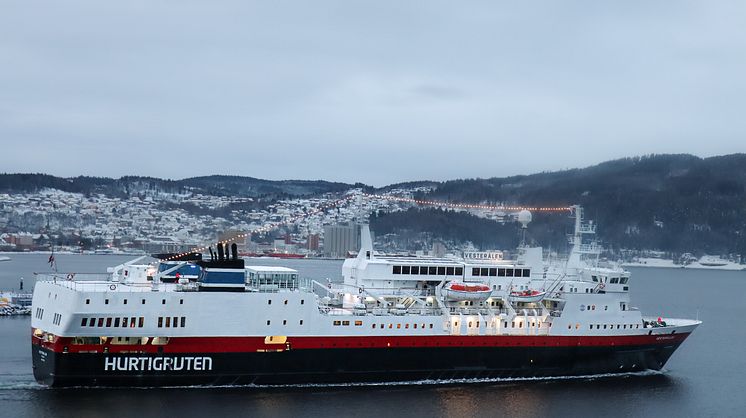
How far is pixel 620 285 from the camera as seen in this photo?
3372 cm

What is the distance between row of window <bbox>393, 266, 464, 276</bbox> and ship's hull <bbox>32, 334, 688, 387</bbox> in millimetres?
3070

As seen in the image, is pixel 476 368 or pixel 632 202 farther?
pixel 632 202

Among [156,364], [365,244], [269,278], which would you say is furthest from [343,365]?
[156,364]

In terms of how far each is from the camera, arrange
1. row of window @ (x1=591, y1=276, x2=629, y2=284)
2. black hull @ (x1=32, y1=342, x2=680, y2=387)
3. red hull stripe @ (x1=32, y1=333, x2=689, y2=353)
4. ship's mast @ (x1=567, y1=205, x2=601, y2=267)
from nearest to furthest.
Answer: black hull @ (x1=32, y1=342, x2=680, y2=387)
red hull stripe @ (x1=32, y1=333, x2=689, y2=353)
row of window @ (x1=591, y1=276, x2=629, y2=284)
ship's mast @ (x1=567, y1=205, x2=601, y2=267)

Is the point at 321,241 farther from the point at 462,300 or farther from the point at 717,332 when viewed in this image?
the point at 462,300

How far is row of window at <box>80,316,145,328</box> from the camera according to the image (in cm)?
2617

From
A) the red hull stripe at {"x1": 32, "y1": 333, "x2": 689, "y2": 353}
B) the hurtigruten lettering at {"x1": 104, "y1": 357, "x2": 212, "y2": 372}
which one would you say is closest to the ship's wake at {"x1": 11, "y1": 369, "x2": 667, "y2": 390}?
the hurtigruten lettering at {"x1": 104, "y1": 357, "x2": 212, "y2": 372}

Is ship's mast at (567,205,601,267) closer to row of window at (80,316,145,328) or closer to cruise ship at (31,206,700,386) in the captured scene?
cruise ship at (31,206,700,386)

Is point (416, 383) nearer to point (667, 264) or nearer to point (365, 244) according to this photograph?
point (365, 244)

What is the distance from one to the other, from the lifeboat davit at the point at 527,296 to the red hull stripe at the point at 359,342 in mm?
1378

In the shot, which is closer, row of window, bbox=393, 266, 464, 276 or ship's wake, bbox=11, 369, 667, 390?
ship's wake, bbox=11, 369, 667, 390

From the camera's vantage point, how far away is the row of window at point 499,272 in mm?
32875

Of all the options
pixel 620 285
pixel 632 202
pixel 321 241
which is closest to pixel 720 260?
pixel 632 202

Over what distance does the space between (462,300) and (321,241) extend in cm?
11046
